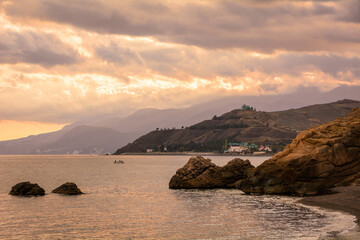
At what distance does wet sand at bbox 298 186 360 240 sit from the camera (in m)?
49.3

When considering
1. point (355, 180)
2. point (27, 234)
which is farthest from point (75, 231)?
point (355, 180)

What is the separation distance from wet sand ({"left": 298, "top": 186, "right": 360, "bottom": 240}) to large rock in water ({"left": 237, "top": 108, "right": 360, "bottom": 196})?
283 cm

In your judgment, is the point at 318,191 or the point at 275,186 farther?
the point at 275,186

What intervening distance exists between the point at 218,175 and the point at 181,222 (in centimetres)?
3667

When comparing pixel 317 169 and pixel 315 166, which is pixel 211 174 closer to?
pixel 315 166

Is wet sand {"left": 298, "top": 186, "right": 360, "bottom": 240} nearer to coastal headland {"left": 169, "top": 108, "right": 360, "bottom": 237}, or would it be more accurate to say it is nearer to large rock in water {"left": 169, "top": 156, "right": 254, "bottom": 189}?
coastal headland {"left": 169, "top": 108, "right": 360, "bottom": 237}

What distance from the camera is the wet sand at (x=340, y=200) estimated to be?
4928cm

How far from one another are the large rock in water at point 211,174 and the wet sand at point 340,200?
21.9 metres

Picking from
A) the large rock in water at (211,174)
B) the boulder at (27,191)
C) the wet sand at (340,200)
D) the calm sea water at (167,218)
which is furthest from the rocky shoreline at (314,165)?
the boulder at (27,191)

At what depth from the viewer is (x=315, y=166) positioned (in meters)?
62.2

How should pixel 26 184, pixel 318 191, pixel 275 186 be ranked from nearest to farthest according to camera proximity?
pixel 318 191 < pixel 275 186 < pixel 26 184

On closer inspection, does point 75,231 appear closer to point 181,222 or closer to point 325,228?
point 181,222

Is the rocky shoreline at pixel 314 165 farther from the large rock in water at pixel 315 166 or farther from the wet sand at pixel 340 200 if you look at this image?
the wet sand at pixel 340 200

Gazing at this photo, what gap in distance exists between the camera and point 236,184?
79312 mm
